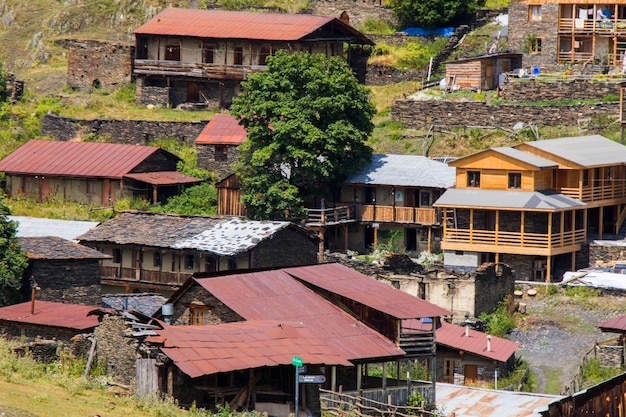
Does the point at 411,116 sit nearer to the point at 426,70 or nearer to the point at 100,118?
the point at 426,70

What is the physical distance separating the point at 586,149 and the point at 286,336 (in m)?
30.6

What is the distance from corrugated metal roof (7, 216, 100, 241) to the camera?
74.3 m

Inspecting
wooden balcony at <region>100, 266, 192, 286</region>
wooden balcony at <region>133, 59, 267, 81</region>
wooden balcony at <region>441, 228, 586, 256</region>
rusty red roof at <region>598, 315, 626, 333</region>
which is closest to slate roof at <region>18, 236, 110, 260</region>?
wooden balcony at <region>100, 266, 192, 286</region>

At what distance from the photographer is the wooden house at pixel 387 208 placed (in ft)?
252

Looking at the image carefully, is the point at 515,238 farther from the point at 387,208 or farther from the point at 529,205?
the point at 387,208

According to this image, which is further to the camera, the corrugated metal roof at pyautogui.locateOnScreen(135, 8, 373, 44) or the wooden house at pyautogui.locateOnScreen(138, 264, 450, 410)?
the corrugated metal roof at pyautogui.locateOnScreen(135, 8, 373, 44)

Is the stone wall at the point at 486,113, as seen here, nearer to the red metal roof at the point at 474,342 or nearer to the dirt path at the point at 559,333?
the dirt path at the point at 559,333

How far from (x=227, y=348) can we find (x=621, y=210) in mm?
33479

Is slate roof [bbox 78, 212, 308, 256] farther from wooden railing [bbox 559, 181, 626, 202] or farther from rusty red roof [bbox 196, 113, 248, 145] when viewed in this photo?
wooden railing [bbox 559, 181, 626, 202]

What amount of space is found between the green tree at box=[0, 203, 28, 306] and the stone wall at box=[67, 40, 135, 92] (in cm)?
2686

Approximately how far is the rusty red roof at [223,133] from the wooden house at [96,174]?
5.70 feet

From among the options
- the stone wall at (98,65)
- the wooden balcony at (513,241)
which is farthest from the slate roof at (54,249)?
the stone wall at (98,65)

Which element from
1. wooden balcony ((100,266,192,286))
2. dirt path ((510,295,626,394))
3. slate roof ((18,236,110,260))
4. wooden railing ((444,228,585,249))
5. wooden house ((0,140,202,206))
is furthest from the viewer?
wooden house ((0,140,202,206))

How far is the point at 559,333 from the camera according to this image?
65.9 metres
